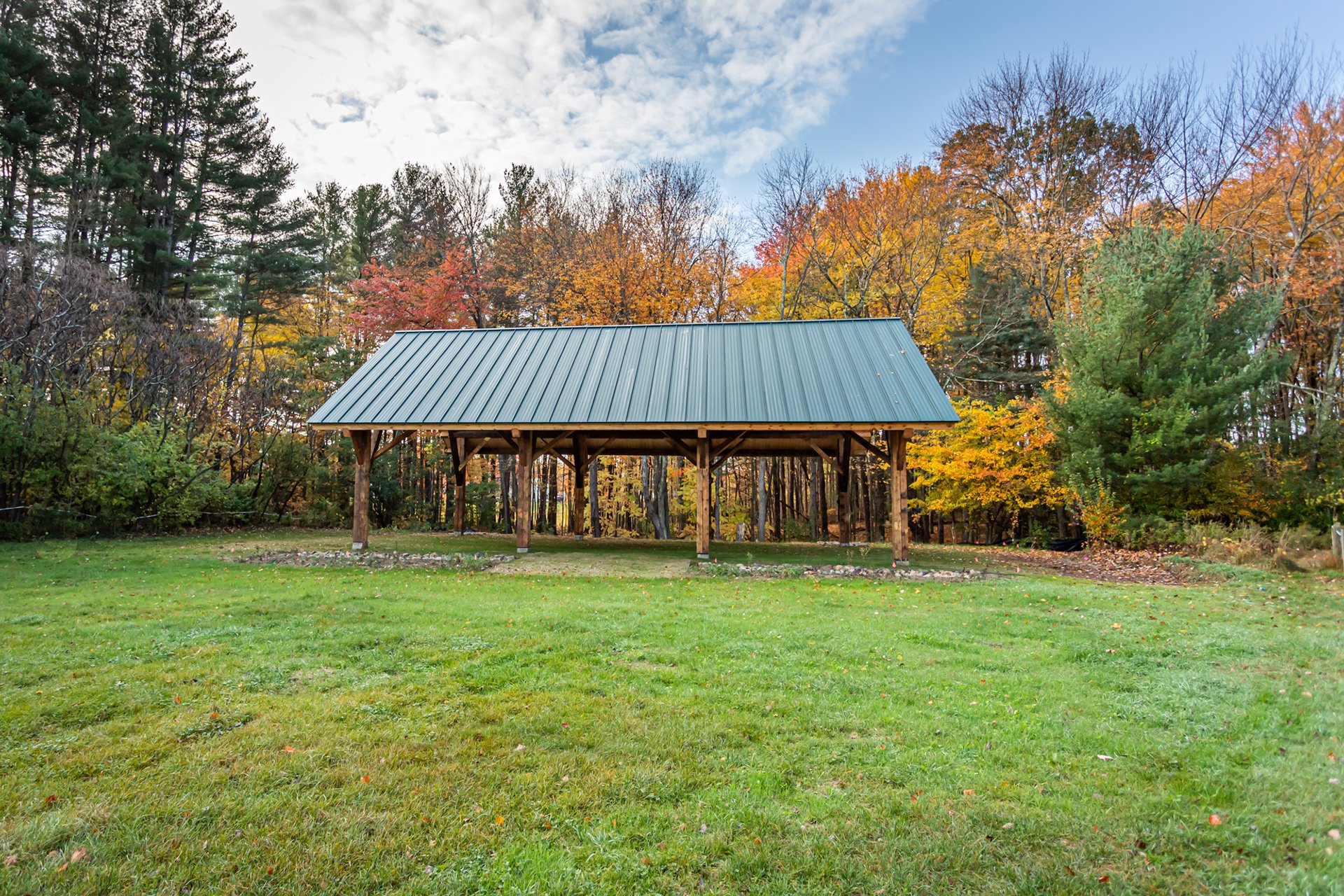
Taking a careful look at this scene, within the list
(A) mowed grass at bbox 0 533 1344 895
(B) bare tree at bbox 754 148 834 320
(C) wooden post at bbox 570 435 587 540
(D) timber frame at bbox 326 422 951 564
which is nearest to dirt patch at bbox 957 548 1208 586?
(D) timber frame at bbox 326 422 951 564

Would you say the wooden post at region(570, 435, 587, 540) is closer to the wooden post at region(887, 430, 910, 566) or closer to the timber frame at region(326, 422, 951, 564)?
the timber frame at region(326, 422, 951, 564)

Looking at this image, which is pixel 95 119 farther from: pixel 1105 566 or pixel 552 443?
pixel 1105 566

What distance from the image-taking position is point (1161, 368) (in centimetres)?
1355

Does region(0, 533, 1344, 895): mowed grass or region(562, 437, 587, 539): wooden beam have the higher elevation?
region(562, 437, 587, 539): wooden beam

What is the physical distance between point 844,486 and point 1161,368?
23.8 feet

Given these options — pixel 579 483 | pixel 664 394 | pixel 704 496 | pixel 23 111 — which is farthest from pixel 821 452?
pixel 23 111

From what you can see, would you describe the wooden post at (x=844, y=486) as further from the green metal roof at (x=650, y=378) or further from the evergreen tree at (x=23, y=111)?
the evergreen tree at (x=23, y=111)

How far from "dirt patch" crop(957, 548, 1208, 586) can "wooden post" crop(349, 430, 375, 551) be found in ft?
39.6

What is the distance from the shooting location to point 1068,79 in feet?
56.7

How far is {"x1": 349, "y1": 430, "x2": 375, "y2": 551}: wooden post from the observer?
12.6 metres

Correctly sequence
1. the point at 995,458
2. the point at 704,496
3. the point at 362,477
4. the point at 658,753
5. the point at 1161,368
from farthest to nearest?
the point at 995,458, the point at 1161,368, the point at 362,477, the point at 704,496, the point at 658,753

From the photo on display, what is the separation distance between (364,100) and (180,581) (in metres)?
13.1

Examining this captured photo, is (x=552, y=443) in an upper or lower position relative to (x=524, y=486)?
upper

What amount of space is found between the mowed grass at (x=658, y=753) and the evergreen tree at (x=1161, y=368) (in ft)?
24.8
